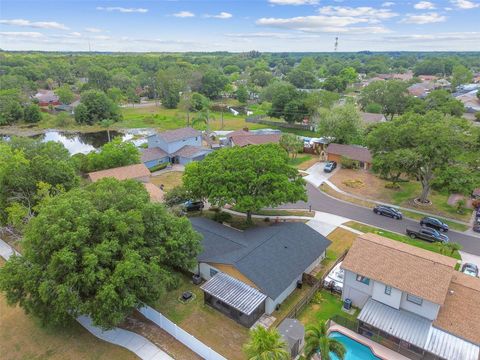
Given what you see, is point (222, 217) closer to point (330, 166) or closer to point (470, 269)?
point (470, 269)

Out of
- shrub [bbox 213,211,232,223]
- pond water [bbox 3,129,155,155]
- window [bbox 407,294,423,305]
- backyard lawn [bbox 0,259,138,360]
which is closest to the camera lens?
backyard lawn [bbox 0,259,138,360]

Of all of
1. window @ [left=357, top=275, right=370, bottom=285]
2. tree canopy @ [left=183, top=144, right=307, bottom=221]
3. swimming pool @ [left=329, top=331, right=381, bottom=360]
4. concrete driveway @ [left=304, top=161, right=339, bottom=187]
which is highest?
tree canopy @ [left=183, top=144, right=307, bottom=221]

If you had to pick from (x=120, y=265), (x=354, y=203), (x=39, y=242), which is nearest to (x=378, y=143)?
(x=354, y=203)

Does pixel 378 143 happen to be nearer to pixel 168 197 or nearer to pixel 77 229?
pixel 168 197

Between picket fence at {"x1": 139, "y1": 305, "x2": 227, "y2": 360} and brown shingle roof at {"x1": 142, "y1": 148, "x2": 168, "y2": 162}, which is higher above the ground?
brown shingle roof at {"x1": 142, "y1": 148, "x2": 168, "y2": 162}

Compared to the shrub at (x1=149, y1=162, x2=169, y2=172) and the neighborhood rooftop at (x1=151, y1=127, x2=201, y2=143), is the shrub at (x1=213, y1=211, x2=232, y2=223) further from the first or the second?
the neighborhood rooftop at (x1=151, y1=127, x2=201, y2=143)

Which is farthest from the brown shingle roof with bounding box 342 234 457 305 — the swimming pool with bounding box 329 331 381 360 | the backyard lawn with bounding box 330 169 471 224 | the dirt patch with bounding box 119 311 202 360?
the backyard lawn with bounding box 330 169 471 224

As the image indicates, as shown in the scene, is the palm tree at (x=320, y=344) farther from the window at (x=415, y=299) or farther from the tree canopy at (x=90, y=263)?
the tree canopy at (x=90, y=263)
